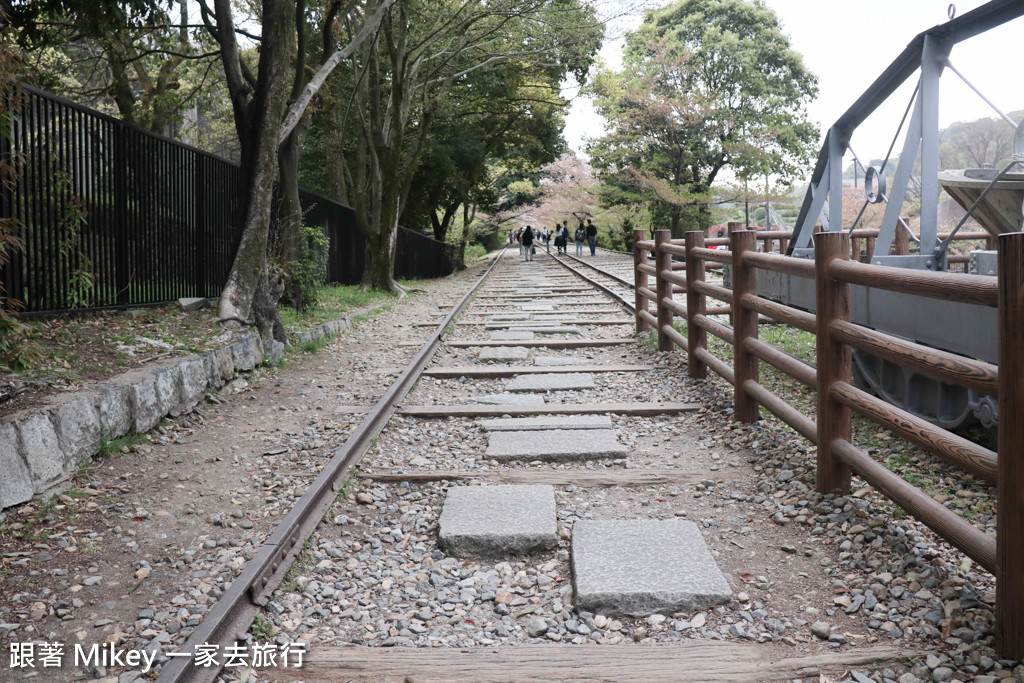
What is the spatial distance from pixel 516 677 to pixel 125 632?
54.8 inches

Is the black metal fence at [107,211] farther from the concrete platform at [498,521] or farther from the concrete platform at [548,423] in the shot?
the concrete platform at [548,423]

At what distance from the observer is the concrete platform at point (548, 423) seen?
5.73 metres

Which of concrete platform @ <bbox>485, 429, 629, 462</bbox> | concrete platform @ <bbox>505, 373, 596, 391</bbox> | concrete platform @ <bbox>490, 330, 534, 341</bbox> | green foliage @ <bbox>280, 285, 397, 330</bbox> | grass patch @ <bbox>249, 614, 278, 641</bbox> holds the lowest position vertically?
grass patch @ <bbox>249, 614, 278, 641</bbox>

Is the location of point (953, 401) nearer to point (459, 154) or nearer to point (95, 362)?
point (95, 362)

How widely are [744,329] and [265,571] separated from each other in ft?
→ 11.8

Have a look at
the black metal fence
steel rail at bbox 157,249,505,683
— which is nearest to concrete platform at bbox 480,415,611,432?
steel rail at bbox 157,249,505,683

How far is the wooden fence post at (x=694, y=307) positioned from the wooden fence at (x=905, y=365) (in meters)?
0.28

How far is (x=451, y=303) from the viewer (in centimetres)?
1580

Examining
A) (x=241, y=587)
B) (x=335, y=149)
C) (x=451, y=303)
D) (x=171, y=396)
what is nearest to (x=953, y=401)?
(x=241, y=587)

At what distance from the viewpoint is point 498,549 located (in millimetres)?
3670

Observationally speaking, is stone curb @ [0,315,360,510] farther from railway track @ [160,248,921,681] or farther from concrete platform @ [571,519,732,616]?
concrete platform @ [571,519,732,616]

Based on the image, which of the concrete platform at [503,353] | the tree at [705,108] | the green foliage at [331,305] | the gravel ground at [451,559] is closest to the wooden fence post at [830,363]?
the gravel ground at [451,559]

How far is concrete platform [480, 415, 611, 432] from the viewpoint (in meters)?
5.73

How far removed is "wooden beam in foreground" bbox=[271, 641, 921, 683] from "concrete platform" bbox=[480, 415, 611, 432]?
2930 mm
